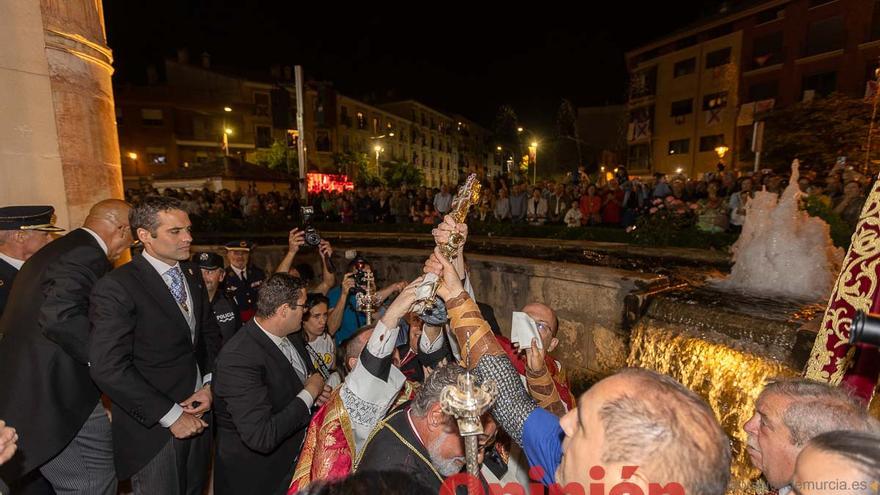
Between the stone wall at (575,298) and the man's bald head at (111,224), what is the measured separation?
212 inches

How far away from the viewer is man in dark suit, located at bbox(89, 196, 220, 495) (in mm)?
2658

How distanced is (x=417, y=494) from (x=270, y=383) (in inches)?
80.9

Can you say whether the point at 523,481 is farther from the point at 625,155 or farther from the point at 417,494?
the point at 625,155

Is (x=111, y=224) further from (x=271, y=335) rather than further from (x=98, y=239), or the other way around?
(x=271, y=335)

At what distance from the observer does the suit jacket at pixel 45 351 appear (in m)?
2.75

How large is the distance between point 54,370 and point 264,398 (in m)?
1.49

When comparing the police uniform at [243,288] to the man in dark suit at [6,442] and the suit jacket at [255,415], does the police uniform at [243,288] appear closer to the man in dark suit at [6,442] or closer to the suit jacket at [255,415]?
the suit jacket at [255,415]

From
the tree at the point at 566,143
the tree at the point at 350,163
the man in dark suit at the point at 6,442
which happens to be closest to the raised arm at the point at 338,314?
the man in dark suit at the point at 6,442

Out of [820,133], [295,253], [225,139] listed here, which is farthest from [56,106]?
[225,139]

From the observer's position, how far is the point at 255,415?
8.84ft

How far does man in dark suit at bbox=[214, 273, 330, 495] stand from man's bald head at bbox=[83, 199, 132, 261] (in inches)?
50.5

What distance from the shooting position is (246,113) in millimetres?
39375

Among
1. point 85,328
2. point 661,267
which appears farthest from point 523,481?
point 661,267

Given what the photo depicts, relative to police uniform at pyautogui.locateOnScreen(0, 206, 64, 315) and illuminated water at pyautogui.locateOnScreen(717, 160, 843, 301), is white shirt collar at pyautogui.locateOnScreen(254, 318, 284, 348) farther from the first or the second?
illuminated water at pyautogui.locateOnScreen(717, 160, 843, 301)
